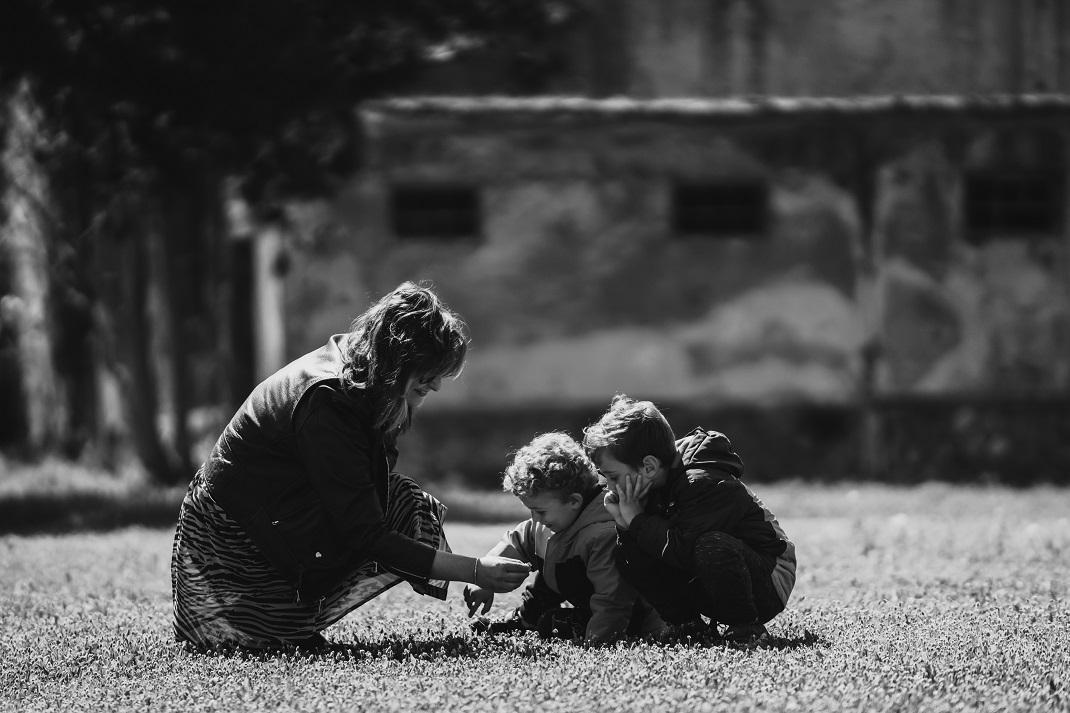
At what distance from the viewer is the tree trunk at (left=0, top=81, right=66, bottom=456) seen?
13734 mm

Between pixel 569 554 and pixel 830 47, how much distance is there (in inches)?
423

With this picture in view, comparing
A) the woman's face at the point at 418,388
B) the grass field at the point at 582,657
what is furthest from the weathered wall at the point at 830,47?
the woman's face at the point at 418,388

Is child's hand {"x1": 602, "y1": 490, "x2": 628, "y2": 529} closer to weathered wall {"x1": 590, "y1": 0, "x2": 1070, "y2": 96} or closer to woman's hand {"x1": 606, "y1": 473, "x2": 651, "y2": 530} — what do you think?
woman's hand {"x1": 606, "y1": 473, "x2": 651, "y2": 530}

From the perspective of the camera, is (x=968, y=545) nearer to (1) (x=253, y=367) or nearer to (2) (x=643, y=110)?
(2) (x=643, y=110)

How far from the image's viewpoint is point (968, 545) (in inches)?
359

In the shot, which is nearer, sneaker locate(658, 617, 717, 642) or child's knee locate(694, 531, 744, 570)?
child's knee locate(694, 531, 744, 570)

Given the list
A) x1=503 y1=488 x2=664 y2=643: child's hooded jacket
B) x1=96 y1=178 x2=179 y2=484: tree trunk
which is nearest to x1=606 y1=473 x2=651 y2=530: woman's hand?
x1=503 y1=488 x2=664 y2=643: child's hooded jacket

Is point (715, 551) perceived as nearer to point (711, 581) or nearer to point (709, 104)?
point (711, 581)

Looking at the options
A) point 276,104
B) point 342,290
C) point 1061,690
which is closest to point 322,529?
point 1061,690

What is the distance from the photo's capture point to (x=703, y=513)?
564 cm

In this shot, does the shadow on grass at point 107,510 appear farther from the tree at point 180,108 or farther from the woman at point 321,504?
the woman at point 321,504

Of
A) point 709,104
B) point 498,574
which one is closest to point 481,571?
point 498,574

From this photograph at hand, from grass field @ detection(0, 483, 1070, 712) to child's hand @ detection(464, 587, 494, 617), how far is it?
14cm

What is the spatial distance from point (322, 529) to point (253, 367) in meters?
13.6
